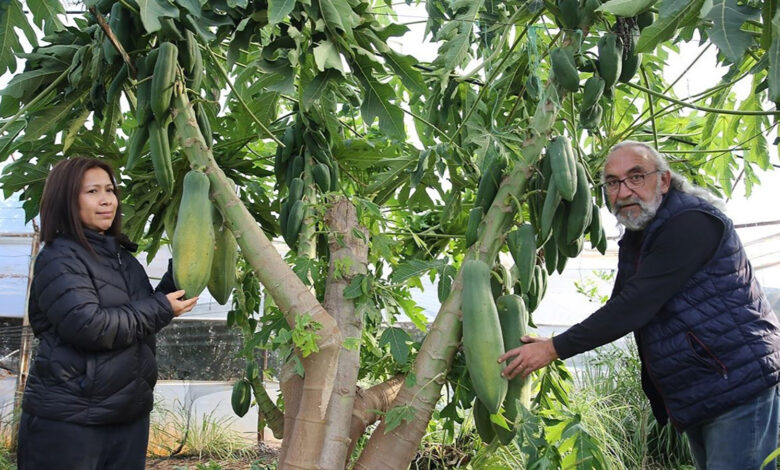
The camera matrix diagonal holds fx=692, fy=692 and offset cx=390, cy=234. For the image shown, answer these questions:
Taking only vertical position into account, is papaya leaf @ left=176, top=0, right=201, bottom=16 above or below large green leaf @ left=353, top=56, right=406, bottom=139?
above

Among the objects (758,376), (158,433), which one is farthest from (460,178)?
(158,433)

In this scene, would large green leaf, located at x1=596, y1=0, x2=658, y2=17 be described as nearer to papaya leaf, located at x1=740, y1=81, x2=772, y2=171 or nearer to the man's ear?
the man's ear

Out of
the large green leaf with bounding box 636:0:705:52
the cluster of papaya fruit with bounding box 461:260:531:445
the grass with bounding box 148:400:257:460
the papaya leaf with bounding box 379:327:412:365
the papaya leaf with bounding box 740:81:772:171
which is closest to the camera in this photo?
the large green leaf with bounding box 636:0:705:52

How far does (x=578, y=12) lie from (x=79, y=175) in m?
1.55

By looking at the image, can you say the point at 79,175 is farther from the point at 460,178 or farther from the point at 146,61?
the point at 460,178

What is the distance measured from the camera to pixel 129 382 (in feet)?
6.86

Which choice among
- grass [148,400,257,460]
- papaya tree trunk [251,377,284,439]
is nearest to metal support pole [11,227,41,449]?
grass [148,400,257,460]

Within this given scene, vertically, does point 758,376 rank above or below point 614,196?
below

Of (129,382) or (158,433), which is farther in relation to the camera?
(158,433)

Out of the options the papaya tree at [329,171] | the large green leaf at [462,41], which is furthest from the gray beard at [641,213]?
the large green leaf at [462,41]

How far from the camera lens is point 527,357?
187cm

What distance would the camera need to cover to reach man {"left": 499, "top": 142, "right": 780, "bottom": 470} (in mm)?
1904

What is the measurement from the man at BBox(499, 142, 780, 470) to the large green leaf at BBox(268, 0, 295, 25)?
3.41ft

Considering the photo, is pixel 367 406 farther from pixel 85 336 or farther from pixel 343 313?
pixel 85 336
